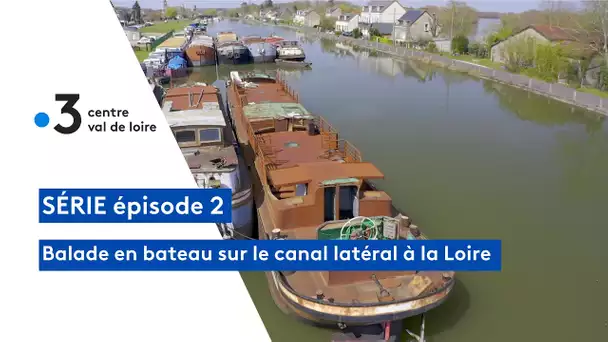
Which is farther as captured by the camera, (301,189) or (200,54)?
(200,54)

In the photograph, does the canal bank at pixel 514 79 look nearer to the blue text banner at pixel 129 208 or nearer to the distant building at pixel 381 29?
the distant building at pixel 381 29

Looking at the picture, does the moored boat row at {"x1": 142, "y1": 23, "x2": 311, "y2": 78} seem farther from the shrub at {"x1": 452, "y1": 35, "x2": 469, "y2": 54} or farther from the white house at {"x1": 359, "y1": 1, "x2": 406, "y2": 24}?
the white house at {"x1": 359, "y1": 1, "x2": 406, "y2": 24}

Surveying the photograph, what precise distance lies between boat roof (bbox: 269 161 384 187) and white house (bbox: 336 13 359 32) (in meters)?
110

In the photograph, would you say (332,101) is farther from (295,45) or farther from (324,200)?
(295,45)

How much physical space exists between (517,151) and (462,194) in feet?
30.3

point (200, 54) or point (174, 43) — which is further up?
point (174, 43)

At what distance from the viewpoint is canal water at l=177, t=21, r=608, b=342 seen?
15.3 metres

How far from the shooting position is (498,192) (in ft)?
79.7

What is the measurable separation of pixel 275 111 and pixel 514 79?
36859mm

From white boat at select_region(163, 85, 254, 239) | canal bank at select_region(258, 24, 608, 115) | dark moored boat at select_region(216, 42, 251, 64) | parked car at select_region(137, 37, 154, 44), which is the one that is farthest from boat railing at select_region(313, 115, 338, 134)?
parked car at select_region(137, 37, 154, 44)

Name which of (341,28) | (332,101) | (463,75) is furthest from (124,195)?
(341,28)

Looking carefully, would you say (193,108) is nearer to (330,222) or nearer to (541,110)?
(330,222)

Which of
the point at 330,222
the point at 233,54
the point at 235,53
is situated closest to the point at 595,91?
the point at 330,222

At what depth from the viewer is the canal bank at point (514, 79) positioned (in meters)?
42.2
